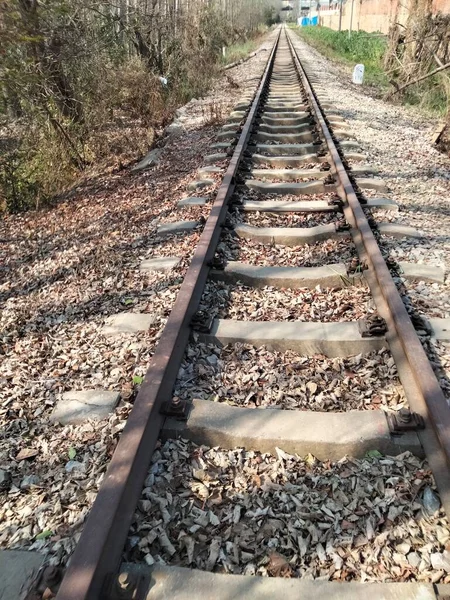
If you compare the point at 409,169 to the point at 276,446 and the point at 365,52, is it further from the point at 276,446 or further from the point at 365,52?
the point at 365,52

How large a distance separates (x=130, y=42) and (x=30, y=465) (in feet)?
38.8

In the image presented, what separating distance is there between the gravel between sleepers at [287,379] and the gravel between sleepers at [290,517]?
328mm

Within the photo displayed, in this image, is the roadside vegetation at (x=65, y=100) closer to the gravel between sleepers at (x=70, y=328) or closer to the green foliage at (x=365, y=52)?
the gravel between sleepers at (x=70, y=328)

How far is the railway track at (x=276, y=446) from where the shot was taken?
164 centimetres

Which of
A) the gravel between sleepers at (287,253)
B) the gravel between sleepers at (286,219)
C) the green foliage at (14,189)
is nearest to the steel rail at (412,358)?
the gravel between sleepers at (287,253)

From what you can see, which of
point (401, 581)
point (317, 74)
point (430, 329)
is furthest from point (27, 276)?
point (317, 74)

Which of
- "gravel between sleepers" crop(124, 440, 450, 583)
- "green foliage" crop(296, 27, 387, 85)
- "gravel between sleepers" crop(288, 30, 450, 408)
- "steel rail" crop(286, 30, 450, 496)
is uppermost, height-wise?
"steel rail" crop(286, 30, 450, 496)

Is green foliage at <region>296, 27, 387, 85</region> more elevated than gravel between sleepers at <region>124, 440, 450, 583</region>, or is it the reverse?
gravel between sleepers at <region>124, 440, 450, 583</region>

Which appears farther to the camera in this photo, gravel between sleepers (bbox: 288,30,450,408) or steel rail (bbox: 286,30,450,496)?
gravel between sleepers (bbox: 288,30,450,408)

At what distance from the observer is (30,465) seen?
212cm

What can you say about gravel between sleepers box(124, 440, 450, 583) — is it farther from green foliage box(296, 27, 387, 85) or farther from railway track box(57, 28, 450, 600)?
green foliage box(296, 27, 387, 85)

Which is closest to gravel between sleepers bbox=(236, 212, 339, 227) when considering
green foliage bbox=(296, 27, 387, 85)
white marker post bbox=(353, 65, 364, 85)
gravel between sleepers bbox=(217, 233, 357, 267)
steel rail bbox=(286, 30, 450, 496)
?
steel rail bbox=(286, 30, 450, 496)

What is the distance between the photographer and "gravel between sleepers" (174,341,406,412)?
7.79 feet

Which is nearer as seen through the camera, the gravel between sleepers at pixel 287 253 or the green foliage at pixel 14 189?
the gravel between sleepers at pixel 287 253
